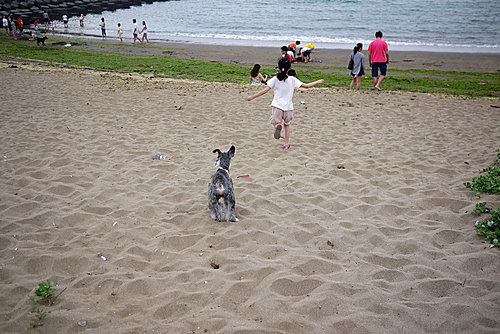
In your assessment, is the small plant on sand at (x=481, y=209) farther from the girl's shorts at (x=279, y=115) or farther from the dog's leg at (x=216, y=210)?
the girl's shorts at (x=279, y=115)

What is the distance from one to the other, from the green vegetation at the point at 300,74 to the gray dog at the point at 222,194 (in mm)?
10735

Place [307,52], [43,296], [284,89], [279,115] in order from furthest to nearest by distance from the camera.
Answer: [307,52]
[279,115]
[284,89]
[43,296]

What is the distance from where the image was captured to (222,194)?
4.49 metres

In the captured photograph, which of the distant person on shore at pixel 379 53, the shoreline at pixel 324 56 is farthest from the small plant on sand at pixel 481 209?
the shoreline at pixel 324 56

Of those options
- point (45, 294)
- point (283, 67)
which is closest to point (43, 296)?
point (45, 294)

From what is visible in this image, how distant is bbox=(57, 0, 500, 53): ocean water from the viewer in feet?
102

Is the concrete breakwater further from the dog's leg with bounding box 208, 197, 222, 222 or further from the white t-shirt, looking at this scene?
the dog's leg with bounding box 208, 197, 222, 222

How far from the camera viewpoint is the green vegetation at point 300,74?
1395 centimetres

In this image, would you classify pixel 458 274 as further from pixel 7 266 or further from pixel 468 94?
pixel 468 94

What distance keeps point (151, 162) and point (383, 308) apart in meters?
5.00

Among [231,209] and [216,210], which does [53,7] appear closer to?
[216,210]

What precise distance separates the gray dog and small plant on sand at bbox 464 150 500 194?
164 inches

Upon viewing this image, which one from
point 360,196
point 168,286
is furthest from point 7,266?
point 360,196

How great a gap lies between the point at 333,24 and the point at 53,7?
3988cm
